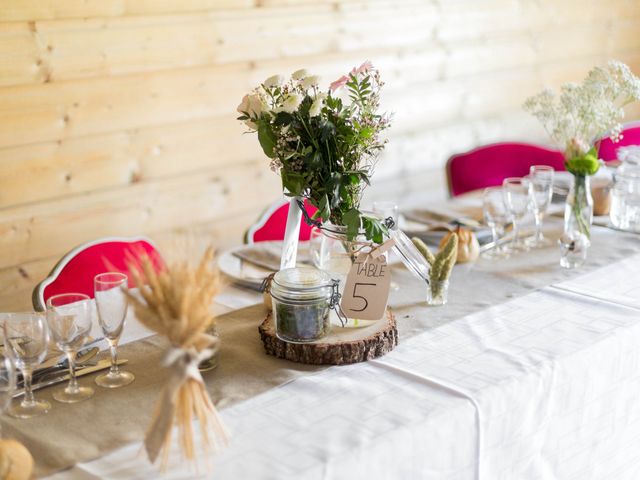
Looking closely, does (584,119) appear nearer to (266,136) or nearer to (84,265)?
(266,136)

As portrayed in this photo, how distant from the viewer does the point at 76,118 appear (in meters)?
2.90

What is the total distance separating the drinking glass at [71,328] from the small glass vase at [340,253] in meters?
0.48

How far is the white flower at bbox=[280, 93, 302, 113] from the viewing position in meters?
1.57

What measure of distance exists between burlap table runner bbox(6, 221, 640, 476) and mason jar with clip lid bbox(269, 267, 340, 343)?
0.20 feet

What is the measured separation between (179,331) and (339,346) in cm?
43

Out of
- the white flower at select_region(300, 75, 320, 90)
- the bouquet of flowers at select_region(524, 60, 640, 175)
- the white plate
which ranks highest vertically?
the white flower at select_region(300, 75, 320, 90)

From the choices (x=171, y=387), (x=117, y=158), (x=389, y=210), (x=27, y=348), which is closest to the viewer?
(x=171, y=387)

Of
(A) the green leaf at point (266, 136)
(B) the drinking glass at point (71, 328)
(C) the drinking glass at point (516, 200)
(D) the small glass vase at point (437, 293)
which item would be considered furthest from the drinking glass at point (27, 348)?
(C) the drinking glass at point (516, 200)

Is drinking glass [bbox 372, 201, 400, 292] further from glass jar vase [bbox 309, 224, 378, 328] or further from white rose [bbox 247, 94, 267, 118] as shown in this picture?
white rose [bbox 247, 94, 267, 118]

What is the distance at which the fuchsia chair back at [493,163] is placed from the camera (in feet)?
10.2

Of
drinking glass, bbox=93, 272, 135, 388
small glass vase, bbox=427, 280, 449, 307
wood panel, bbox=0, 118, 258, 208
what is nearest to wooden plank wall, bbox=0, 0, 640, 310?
wood panel, bbox=0, 118, 258, 208

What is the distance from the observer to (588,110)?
82.9 inches

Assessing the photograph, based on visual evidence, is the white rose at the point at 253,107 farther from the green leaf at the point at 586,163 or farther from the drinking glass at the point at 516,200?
the green leaf at the point at 586,163

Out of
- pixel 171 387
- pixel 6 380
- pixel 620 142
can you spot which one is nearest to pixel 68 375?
pixel 6 380
